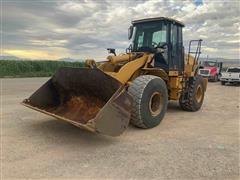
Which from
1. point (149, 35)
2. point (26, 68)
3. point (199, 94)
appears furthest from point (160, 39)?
point (26, 68)

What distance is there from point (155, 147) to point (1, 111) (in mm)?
4884

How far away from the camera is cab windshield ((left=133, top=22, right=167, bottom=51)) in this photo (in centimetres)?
767

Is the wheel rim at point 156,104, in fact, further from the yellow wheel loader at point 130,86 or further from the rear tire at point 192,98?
the rear tire at point 192,98

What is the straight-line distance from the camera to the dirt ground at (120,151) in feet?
13.4

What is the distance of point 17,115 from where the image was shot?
24.9ft

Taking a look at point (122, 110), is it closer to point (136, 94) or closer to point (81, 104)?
point (136, 94)

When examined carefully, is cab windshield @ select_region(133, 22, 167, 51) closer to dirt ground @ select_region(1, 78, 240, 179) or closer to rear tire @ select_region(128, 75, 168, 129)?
rear tire @ select_region(128, 75, 168, 129)

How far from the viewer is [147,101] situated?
20.1ft

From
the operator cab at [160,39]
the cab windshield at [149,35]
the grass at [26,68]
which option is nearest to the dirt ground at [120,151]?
the operator cab at [160,39]

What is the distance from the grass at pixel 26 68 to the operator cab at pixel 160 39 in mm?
19074

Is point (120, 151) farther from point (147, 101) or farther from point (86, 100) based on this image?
point (86, 100)

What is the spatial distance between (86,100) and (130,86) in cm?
103

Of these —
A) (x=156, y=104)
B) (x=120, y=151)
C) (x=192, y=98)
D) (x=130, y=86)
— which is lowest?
(x=120, y=151)

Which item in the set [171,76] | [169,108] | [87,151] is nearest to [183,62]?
[171,76]
